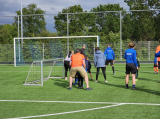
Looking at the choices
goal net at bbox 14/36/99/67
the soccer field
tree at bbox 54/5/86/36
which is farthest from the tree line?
the soccer field

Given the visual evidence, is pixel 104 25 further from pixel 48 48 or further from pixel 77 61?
pixel 77 61

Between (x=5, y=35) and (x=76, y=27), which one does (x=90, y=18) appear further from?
(x=5, y=35)

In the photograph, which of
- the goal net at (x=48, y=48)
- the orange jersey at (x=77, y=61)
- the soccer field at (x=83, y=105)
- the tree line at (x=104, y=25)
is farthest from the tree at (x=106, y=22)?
the soccer field at (x=83, y=105)

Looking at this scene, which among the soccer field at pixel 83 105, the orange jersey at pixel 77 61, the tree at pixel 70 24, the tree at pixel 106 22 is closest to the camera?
the soccer field at pixel 83 105

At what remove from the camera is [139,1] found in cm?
4881

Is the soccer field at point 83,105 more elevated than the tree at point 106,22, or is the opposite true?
the tree at point 106,22

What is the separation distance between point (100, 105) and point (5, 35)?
37030 millimetres

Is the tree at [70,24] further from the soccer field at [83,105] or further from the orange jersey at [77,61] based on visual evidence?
the soccer field at [83,105]

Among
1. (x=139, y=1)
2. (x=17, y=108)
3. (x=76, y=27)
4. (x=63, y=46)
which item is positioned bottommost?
(x=17, y=108)

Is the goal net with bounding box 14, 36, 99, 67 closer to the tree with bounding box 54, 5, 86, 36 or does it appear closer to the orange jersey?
the tree with bounding box 54, 5, 86, 36

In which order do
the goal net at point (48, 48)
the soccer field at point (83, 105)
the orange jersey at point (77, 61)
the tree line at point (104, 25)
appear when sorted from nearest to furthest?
1. the soccer field at point (83, 105)
2. the orange jersey at point (77, 61)
3. the goal net at point (48, 48)
4. the tree line at point (104, 25)

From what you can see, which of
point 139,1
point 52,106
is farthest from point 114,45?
point 139,1

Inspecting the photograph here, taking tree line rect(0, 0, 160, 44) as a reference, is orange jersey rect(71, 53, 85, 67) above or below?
below

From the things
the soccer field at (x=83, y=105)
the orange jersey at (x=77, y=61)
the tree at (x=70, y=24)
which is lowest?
the soccer field at (x=83, y=105)
